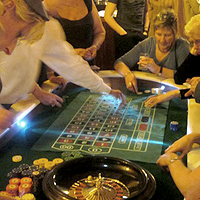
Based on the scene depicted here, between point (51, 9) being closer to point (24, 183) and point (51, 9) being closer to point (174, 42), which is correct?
point (174, 42)

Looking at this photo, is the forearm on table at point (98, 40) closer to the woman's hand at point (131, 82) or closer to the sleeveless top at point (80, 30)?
the sleeveless top at point (80, 30)

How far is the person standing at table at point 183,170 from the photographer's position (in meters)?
1.34

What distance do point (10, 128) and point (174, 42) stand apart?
1768 mm

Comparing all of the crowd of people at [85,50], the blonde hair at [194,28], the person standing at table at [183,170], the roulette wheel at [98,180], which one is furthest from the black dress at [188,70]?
the roulette wheel at [98,180]

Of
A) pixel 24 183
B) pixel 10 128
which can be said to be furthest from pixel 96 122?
pixel 24 183

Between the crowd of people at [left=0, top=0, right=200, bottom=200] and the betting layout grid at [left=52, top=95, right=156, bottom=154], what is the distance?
0.37 feet

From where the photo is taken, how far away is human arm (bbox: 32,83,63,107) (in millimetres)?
2445

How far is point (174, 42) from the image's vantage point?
3.13m

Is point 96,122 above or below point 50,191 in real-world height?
below

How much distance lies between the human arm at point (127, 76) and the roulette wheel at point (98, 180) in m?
Answer: 1.33

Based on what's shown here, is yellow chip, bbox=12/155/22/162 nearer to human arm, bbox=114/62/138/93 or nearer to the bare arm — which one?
human arm, bbox=114/62/138/93

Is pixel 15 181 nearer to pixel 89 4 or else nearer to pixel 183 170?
pixel 183 170

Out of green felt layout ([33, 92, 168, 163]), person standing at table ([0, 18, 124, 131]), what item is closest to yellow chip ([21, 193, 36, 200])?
green felt layout ([33, 92, 168, 163])

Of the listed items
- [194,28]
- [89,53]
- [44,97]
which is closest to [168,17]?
[194,28]
